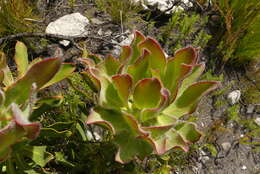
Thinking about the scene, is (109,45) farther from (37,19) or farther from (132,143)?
(132,143)

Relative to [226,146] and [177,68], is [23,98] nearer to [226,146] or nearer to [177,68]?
[177,68]

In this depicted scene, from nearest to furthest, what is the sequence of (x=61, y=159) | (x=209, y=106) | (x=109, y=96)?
(x=109, y=96) < (x=61, y=159) < (x=209, y=106)

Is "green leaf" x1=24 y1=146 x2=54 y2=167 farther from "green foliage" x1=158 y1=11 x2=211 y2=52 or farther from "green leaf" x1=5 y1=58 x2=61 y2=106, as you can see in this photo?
"green foliage" x1=158 y1=11 x2=211 y2=52

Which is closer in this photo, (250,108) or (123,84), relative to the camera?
(123,84)

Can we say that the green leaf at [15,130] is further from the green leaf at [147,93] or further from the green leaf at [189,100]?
the green leaf at [189,100]

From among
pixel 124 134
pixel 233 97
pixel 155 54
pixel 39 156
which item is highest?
pixel 155 54

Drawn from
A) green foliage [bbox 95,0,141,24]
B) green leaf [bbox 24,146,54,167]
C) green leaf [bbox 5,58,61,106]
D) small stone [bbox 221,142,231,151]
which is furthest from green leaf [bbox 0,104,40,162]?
small stone [bbox 221,142,231,151]

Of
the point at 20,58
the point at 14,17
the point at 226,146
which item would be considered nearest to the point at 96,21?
the point at 14,17

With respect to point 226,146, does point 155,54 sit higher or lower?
higher

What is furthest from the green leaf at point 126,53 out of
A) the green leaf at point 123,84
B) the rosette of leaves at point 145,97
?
the green leaf at point 123,84
